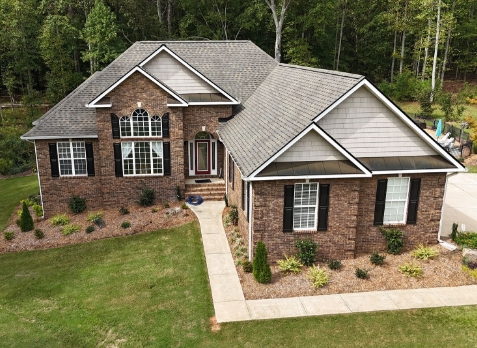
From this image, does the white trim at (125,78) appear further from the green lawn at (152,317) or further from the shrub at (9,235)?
the green lawn at (152,317)

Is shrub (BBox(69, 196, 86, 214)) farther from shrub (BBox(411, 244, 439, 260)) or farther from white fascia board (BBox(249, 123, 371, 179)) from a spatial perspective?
shrub (BBox(411, 244, 439, 260))

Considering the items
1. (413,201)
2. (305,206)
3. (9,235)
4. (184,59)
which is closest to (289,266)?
(305,206)

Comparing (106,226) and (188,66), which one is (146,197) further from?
(188,66)

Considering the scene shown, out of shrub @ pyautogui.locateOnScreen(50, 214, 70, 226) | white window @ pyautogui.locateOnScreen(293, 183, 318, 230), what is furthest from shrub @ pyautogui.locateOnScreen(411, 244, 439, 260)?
shrub @ pyautogui.locateOnScreen(50, 214, 70, 226)

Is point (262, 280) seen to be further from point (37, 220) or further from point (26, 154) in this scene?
point (26, 154)

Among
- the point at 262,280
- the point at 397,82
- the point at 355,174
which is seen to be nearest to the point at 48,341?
the point at 262,280

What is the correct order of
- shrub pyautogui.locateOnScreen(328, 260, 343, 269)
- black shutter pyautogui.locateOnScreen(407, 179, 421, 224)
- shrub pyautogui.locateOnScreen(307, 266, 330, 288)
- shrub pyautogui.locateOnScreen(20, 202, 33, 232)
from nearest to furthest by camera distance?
shrub pyautogui.locateOnScreen(307, 266, 330, 288) → shrub pyautogui.locateOnScreen(328, 260, 343, 269) → black shutter pyautogui.locateOnScreen(407, 179, 421, 224) → shrub pyautogui.locateOnScreen(20, 202, 33, 232)

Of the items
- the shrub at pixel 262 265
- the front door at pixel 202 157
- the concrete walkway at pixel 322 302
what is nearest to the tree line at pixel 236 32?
the front door at pixel 202 157
